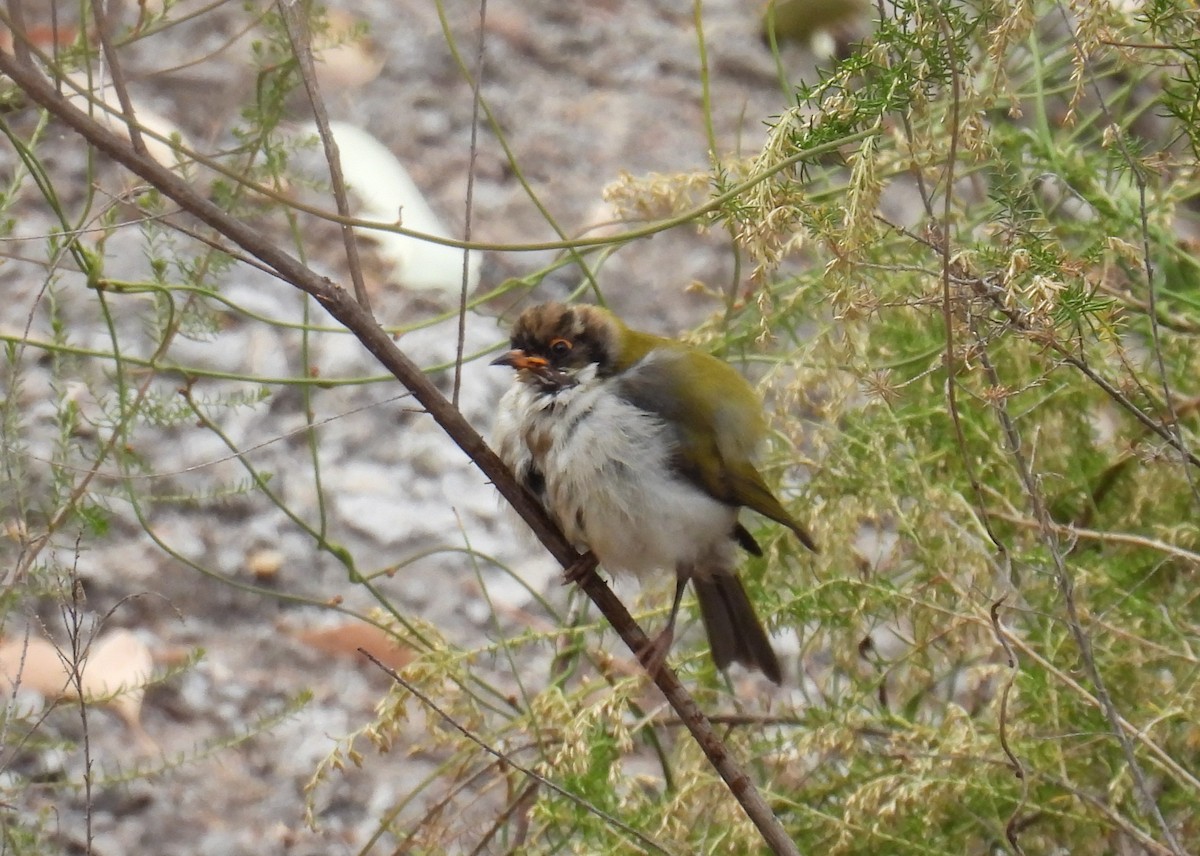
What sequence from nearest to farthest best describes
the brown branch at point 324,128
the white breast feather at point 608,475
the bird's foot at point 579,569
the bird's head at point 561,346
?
the brown branch at point 324,128 → the bird's foot at point 579,569 → the white breast feather at point 608,475 → the bird's head at point 561,346

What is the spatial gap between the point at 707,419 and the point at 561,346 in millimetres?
322

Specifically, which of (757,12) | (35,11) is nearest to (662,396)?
(35,11)

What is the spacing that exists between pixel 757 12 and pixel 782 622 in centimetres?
372

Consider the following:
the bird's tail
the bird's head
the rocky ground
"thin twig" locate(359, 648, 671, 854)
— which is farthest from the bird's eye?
"thin twig" locate(359, 648, 671, 854)

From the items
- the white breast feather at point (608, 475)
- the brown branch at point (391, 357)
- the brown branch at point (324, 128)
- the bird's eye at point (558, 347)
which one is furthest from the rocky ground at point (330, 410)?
the brown branch at point (324, 128)

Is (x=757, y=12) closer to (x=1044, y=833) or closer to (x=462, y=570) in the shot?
(x=462, y=570)

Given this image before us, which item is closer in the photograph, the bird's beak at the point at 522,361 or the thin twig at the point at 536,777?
the thin twig at the point at 536,777

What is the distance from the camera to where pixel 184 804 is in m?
3.50

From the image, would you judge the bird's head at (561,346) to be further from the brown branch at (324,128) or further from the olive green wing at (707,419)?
the brown branch at (324,128)

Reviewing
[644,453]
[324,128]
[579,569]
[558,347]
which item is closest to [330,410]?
[558,347]

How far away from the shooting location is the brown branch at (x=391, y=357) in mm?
1620

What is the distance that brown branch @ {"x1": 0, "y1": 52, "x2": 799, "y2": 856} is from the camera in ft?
5.32

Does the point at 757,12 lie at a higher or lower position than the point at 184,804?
higher

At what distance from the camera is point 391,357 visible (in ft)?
6.43
